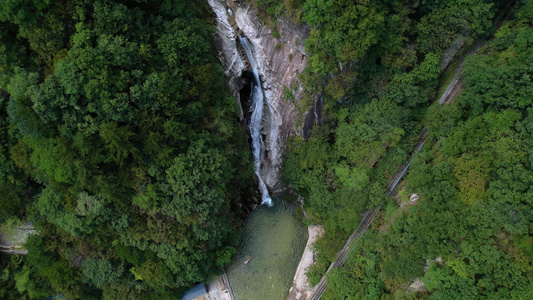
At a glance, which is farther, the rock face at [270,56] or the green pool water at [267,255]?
the green pool water at [267,255]

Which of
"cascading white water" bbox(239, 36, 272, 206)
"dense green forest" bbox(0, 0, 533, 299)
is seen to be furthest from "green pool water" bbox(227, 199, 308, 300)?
"dense green forest" bbox(0, 0, 533, 299)

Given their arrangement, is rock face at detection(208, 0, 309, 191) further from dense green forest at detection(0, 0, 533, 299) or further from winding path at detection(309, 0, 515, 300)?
winding path at detection(309, 0, 515, 300)

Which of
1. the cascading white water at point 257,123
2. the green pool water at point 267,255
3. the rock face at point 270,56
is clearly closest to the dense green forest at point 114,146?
the rock face at point 270,56

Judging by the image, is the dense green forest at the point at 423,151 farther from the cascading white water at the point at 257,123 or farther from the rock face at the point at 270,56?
the cascading white water at the point at 257,123

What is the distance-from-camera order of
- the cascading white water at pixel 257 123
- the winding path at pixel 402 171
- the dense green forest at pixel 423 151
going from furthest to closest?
the cascading white water at pixel 257 123 → the winding path at pixel 402 171 → the dense green forest at pixel 423 151

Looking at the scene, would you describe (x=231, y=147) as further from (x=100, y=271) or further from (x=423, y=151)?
(x=423, y=151)

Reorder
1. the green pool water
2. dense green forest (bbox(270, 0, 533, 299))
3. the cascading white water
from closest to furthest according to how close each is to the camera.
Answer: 1. dense green forest (bbox(270, 0, 533, 299))
2. the cascading white water
3. the green pool water

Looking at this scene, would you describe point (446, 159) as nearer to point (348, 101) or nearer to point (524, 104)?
point (524, 104)
